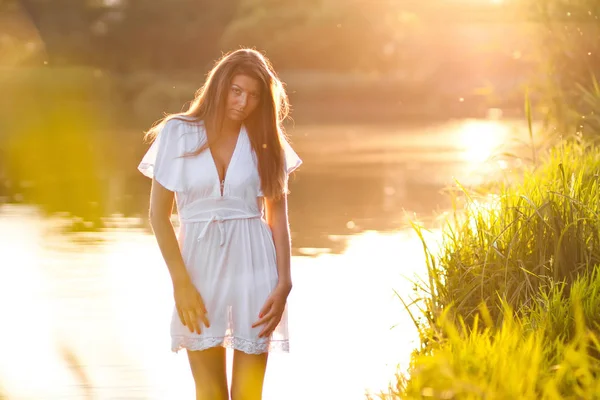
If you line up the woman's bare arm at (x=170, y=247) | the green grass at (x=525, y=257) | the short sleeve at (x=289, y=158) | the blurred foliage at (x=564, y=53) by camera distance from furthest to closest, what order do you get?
the blurred foliage at (x=564, y=53), the green grass at (x=525, y=257), the short sleeve at (x=289, y=158), the woman's bare arm at (x=170, y=247)

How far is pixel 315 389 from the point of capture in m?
6.92

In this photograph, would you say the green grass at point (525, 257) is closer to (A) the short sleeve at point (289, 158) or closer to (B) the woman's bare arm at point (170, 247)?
(A) the short sleeve at point (289, 158)

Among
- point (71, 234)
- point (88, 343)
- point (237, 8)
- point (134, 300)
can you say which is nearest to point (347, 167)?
point (71, 234)

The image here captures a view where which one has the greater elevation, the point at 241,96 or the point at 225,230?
the point at 241,96

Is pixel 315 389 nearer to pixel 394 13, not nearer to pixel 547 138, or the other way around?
pixel 547 138

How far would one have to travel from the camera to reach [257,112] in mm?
4684

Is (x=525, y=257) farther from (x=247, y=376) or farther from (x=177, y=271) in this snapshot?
(x=177, y=271)

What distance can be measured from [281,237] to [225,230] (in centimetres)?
23

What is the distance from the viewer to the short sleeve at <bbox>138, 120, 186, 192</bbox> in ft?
14.9

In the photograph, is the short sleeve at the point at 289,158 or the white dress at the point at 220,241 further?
the short sleeve at the point at 289,158

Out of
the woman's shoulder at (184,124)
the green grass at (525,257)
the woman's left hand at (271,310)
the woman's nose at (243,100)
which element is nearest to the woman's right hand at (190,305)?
the woman's left hand at (271,310)

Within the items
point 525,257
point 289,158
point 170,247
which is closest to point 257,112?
point 289,158

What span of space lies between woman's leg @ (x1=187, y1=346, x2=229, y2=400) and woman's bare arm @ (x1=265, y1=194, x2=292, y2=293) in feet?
1.25

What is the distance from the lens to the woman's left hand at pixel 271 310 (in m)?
4.54
